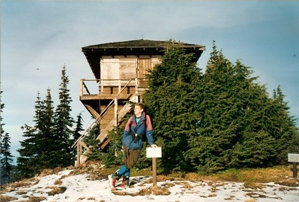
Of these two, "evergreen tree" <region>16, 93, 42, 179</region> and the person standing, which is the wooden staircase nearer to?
the person standing

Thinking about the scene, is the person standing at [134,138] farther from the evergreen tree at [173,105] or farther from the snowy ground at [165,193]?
the evergreen tree at [173,105]

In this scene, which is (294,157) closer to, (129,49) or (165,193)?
(165,193)

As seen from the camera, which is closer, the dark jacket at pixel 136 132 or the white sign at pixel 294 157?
the dark jacket at pixel 136 132

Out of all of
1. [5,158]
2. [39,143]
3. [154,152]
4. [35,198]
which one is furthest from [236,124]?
[5,158]

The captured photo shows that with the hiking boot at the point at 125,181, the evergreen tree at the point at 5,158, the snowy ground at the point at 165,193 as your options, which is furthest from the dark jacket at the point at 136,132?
the evergreen tree at the point at 5,158

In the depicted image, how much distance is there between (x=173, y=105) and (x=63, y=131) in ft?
84.5

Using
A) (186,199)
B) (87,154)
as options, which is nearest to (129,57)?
(87,154)

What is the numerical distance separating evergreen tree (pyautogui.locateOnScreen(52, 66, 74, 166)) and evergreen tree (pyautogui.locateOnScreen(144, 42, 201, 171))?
70.9 feet

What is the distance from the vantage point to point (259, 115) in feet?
39.8

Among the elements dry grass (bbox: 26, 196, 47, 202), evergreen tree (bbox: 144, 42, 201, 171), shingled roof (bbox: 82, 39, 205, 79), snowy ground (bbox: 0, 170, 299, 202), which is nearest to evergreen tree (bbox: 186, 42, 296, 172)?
evergreen tree (bbox: 144, 42, 201, 171)

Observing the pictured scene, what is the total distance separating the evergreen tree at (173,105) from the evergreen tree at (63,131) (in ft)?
70.9

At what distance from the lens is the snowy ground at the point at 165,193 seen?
7.05 m

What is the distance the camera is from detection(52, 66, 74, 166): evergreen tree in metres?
31.1

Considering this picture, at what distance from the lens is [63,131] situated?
113ft
